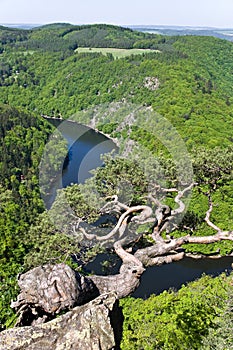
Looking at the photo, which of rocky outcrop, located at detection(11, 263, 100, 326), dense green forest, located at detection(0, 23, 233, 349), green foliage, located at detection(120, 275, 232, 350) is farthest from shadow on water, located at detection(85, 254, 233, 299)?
rocky outcrop, located at detection(11, 263, 100, 326)

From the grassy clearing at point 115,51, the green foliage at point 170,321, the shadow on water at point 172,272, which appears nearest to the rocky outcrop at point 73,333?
the green foliage at point 170,321

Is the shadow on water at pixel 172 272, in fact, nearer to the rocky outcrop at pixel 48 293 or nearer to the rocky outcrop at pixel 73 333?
the rocky outcrop at pixel 48 293

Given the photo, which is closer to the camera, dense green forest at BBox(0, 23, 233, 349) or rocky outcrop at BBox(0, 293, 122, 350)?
rocky outcrop at BBox(0, 293, 122, 350)

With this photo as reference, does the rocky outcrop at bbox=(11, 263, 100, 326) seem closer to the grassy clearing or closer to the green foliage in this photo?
the green foliage

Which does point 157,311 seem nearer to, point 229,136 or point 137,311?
point 137,311

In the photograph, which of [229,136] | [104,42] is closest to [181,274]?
[229,136]
